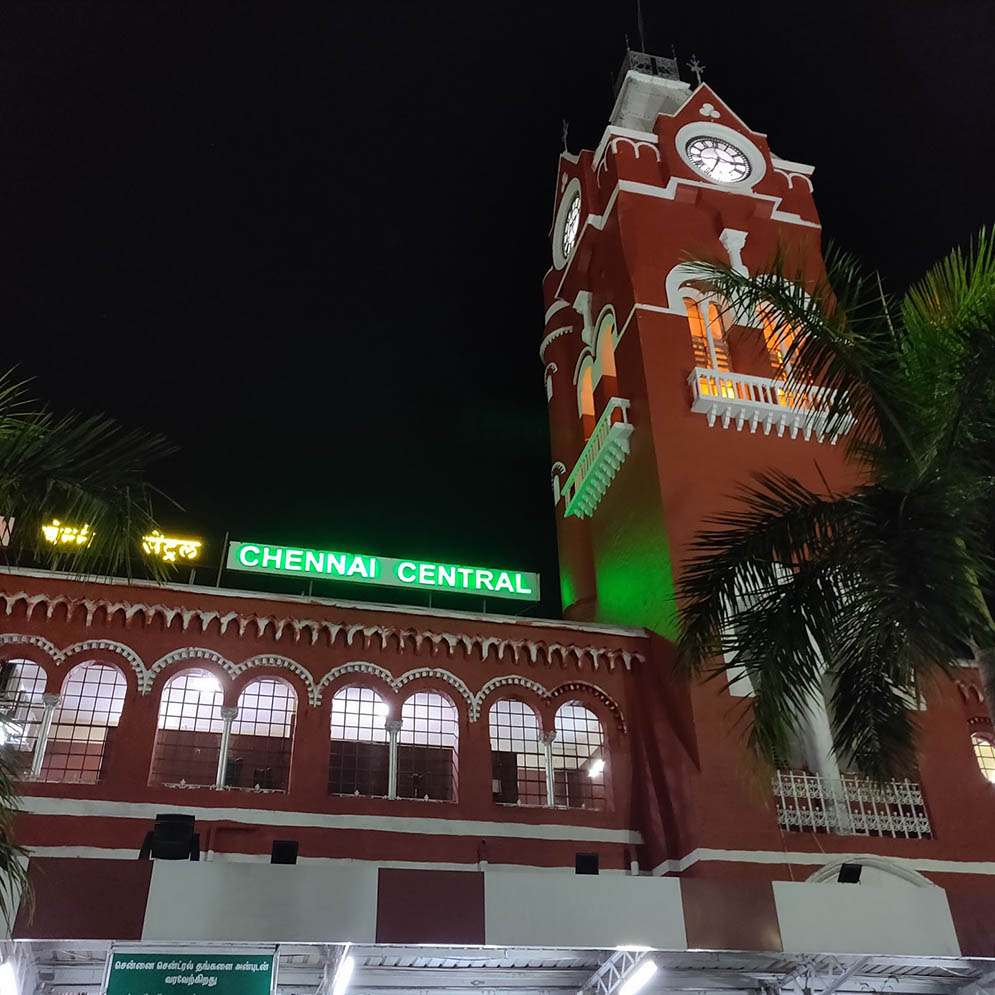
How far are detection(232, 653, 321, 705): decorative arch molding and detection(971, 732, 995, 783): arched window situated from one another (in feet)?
51.7

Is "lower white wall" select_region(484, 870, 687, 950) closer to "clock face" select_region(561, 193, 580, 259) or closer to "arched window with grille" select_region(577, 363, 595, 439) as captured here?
"arched window with grille" select_region(577, 363, 595, 439)

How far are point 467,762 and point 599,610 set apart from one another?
23.9 ft

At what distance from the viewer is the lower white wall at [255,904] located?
1339 cm

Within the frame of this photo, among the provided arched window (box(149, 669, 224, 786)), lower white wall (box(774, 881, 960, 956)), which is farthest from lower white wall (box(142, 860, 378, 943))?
arched window (box(149, 669, 224, 786))

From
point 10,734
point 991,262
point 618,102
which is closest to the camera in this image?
point 10,734

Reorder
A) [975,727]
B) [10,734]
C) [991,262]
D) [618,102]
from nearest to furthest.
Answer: [10,734], [991,262], [975,727], [618,102]

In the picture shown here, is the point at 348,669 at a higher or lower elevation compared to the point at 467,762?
higher

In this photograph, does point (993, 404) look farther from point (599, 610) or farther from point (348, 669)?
point (599, 610)

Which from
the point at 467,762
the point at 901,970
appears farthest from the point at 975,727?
the point at 467,762

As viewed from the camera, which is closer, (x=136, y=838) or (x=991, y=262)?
(x=991, y=262)

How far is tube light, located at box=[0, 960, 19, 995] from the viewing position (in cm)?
1362

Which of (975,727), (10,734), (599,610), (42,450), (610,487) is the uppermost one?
(610,487)

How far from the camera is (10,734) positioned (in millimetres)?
9836

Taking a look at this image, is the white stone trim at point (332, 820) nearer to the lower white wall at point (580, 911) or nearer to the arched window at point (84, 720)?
the arched window at point (84, 720)
